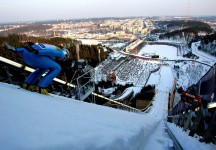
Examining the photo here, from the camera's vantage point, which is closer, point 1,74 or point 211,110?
point 211,110

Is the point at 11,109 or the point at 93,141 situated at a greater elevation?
the point at 11,109

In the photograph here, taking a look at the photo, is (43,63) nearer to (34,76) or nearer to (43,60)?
(43,60)

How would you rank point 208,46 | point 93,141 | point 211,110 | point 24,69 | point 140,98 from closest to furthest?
point 93,141
point 211,110
point 24,69
point 140,98
point 208,46

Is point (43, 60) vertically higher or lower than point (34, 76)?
higher

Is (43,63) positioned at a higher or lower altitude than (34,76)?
higher

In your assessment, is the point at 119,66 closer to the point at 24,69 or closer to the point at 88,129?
the point at 24,69

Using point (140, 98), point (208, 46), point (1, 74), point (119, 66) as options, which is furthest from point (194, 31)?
point (1, 74)

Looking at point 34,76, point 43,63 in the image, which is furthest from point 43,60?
point 34,76

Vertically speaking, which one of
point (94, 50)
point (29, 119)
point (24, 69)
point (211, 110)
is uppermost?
point (29, 119)
